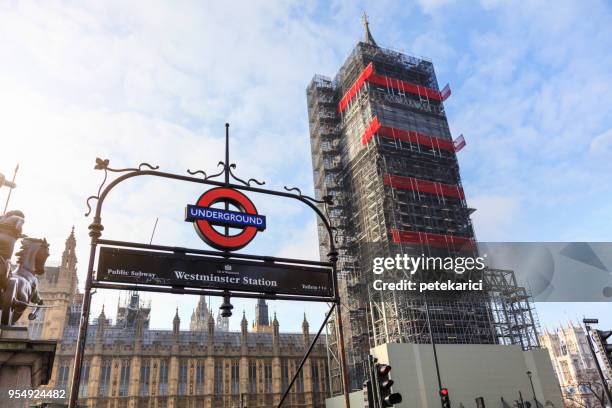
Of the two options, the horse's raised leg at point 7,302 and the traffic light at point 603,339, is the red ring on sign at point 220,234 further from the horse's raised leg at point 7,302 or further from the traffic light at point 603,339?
the traffic light at point 603,339

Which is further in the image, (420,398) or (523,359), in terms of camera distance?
(523,359)

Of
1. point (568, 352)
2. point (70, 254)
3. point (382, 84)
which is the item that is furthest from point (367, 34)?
point (568, 352)

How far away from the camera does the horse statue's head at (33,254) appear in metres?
10.7

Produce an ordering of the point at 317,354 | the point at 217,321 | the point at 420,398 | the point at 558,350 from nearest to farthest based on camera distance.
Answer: the point at 420,398 < the point at 317,354 < the point at 217,321 < the point at 558,350

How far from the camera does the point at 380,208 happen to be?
167ft

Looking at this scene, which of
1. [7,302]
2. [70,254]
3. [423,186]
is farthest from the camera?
[70,254]

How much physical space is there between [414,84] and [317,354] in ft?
142

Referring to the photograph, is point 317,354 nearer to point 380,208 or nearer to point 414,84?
point 380,208

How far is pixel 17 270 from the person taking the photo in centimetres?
1038

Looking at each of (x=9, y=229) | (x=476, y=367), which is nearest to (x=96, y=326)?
(x=476, y=367)

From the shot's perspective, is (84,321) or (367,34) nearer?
(84,321)

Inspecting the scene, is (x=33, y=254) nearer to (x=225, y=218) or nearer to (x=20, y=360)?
(x=20, y=360)

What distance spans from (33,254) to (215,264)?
17.5 ft

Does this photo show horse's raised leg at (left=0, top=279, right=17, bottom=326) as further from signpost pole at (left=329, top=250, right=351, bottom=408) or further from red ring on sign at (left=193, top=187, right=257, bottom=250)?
signpost pole at (left=329, top=250, right=351, bottom=408)
